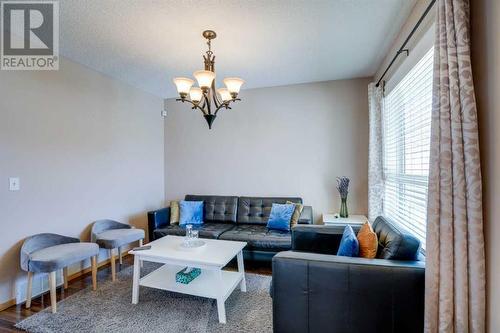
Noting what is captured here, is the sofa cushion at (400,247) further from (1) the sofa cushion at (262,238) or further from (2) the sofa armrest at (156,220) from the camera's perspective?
(2) the sofa armrest at (156,220)

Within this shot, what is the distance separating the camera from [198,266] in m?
2.23

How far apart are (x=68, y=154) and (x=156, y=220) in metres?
1.36

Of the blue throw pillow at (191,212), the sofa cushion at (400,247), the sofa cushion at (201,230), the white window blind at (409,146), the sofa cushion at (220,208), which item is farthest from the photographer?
the sofa cushion at (220,208)

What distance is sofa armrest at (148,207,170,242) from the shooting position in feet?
11.9

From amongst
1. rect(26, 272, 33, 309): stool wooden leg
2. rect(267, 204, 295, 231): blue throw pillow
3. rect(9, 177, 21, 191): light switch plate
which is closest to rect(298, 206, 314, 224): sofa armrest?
rect(267, 204, 295, 231): blue throw pillow

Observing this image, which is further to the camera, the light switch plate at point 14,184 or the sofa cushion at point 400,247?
the light switch plate at point 14,184

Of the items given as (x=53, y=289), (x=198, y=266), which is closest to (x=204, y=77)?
(x=198, y=266)

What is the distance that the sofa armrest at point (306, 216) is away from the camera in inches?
131

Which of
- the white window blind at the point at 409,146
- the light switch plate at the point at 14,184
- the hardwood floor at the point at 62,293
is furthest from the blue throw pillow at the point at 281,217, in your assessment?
the light switch plate at the point at 14,184

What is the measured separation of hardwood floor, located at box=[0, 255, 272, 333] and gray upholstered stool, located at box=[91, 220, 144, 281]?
0.29m

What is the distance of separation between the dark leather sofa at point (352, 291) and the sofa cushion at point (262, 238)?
1329 millimetres

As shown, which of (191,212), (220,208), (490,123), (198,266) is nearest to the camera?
(490,123)

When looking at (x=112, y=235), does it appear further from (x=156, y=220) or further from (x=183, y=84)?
(x=183, y=84)

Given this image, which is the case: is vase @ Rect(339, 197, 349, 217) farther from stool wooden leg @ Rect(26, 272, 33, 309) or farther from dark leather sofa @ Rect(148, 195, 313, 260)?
stool wooden leg @ Rect(26, 272, 33, 309)
